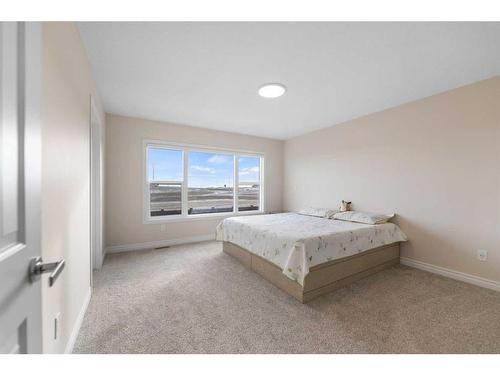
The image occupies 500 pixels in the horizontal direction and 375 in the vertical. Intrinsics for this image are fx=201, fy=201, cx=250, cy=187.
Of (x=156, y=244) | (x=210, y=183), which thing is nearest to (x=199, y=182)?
(x=210, y=183)

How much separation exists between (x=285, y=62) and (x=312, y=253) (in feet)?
6.42

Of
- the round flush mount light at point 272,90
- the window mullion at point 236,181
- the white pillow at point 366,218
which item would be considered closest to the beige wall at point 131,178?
the window mullion at point 236,181

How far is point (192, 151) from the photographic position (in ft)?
13.6

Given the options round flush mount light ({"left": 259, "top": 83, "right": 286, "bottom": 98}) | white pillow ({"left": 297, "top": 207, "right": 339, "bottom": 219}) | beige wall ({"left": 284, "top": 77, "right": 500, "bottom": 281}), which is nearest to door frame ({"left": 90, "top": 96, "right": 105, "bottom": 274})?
round flush mount light ({"left": 259, "top": 83, "right": 286, "bottom": 98})

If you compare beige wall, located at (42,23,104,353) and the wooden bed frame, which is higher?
beige wall, located at (42,23,104,353)

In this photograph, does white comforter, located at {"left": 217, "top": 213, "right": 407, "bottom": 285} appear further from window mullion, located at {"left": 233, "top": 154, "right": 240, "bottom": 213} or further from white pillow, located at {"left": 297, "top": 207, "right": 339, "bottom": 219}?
window mullion, located at {"left": 233, "top": 154, "right": 240, "bottom": 213}

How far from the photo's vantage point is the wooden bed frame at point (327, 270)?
2086 mm

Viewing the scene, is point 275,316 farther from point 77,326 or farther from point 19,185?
point 19,185

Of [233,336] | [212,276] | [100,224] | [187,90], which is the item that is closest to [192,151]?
[187,90]

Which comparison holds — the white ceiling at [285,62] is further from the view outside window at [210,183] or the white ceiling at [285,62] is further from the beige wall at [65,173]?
the view outside window at [210,183]

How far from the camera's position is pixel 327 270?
221cm

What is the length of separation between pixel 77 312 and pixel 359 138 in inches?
170

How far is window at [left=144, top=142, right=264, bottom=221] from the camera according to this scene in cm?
386

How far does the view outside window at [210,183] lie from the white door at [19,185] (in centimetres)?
351
